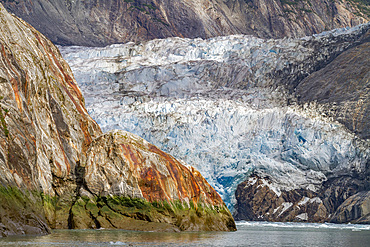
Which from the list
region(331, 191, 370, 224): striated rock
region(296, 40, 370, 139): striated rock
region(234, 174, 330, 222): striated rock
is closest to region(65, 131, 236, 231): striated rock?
region(234, 174, 330, 222): striated rock

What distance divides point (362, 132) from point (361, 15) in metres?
72.9

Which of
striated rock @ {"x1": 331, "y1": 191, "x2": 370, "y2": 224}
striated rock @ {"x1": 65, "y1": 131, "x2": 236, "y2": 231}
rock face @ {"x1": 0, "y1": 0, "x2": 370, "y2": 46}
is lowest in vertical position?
striated rock @ {"x1": 331, "y1": 191, "x2": 370, "y2": 224}

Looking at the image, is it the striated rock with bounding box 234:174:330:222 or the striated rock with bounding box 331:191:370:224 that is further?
the striated rock with bounding box 234:174:330:222

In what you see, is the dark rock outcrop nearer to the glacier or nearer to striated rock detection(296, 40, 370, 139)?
the glacier

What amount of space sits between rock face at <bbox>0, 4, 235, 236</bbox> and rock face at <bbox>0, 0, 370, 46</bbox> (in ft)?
214

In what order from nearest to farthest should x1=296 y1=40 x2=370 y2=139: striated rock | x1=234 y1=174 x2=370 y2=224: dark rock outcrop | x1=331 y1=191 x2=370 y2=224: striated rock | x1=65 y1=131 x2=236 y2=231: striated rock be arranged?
x1=65 y1=131 x2=236 y2=231: striated rock, x1=331 y1=191 x2=370 y2=224: striated rock, x1=234 y1=174 x2=370 y2=224: dark rock outcrop, x1=296 y1=40 x2=370 y2=139: striated rock

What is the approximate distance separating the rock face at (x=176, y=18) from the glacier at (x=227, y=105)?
647 inches

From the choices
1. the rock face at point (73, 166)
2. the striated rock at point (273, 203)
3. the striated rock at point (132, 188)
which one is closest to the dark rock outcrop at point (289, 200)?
the striated rock at point (273, 203)

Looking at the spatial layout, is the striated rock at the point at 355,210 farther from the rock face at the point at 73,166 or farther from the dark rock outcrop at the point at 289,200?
the rock face at the point at 73,166

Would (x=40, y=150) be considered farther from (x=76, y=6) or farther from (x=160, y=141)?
(x=76, y=6)

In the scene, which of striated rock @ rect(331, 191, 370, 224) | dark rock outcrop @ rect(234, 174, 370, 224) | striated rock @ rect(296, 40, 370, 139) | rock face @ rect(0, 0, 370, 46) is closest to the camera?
striated rock @ rect(331, 191, 370, 224)

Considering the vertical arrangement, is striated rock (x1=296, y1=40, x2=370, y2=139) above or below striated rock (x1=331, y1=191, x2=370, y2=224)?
above

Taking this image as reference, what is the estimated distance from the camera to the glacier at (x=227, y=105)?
1987 inches

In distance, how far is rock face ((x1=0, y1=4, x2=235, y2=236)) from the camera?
20.1m
